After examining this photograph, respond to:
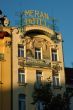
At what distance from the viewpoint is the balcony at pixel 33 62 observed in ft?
131

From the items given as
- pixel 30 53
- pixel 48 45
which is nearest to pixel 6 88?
pixel 30 53

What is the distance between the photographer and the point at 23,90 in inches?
1529

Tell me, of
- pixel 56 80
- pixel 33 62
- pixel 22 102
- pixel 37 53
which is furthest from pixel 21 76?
pixel 56 80

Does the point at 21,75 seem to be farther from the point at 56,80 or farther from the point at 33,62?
the point at 56,80

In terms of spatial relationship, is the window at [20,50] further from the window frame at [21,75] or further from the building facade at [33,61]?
the window frame at [21,75]

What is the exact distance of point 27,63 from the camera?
132ft

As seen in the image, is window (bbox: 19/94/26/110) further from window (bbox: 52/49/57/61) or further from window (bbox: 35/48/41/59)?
window (bbox: 52/49/57/61)

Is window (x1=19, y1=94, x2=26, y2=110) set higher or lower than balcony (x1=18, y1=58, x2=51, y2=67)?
lower

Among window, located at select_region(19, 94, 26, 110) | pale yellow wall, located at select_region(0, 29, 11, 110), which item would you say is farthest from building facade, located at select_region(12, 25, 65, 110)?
pale yellow wall, located at select_region(0, 29, 11, 110)

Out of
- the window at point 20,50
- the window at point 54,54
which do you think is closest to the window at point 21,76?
the window at point 20,50

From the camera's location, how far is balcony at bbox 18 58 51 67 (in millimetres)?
39906

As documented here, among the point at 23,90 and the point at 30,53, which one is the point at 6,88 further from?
the point at 30,53

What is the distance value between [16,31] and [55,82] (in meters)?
7.36

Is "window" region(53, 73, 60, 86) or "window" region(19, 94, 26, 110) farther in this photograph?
"window" region(53, 73, 60, 86)
